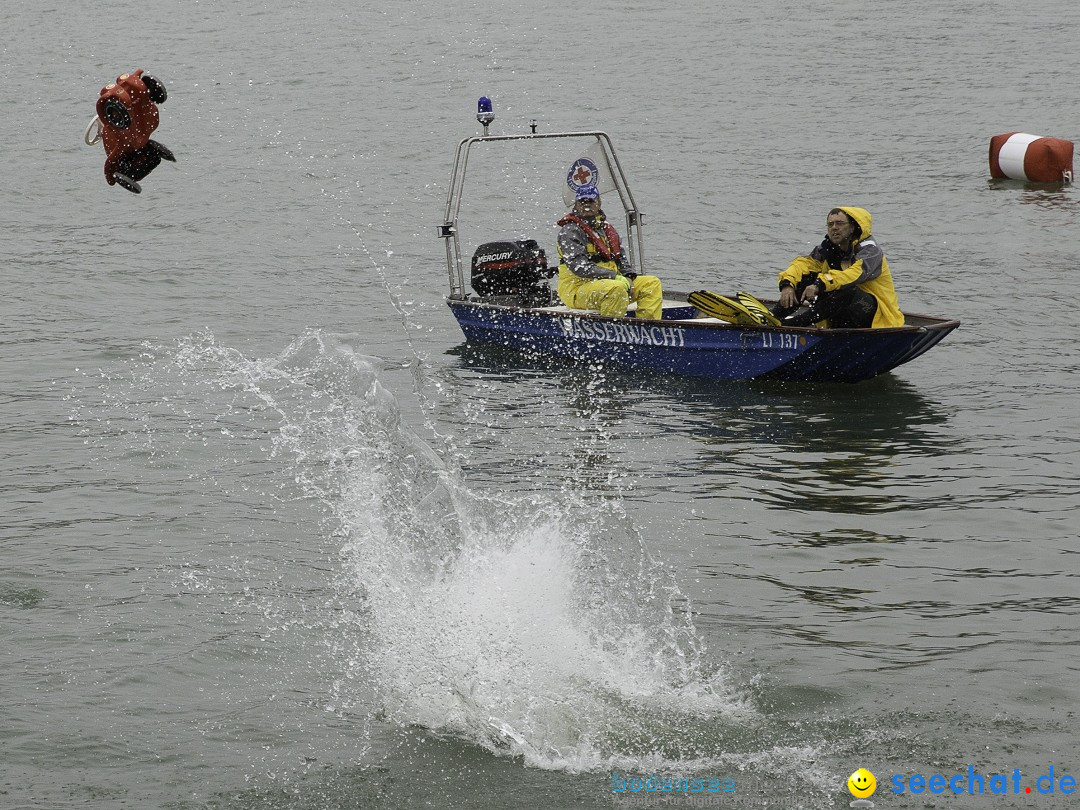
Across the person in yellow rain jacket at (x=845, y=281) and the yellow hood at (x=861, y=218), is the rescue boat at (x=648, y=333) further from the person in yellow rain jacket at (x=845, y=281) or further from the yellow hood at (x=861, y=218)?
the yellow hood at (x=861, y=218)

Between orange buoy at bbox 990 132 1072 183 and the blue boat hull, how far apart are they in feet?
38.0

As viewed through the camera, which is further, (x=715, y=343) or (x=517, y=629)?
(x=715, y=343)

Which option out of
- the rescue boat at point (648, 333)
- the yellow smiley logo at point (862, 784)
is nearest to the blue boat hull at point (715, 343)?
the rescue boat at point (648, 333)

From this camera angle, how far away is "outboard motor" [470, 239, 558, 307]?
15.9m

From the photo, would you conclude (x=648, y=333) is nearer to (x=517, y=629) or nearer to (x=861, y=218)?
(x=861, y=218)

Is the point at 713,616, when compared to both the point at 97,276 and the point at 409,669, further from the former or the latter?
the point at 97,276

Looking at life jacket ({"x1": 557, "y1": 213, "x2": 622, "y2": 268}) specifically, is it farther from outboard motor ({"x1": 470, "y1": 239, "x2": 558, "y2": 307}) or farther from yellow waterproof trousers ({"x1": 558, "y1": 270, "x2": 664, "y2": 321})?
outboard motor ({"x1": 470, "y1": 239, "x2": 558, "y2": 307})

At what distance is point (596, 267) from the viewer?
14.6 m

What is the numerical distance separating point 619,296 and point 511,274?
1.87m

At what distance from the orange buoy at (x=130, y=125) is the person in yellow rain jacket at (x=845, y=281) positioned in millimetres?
6186

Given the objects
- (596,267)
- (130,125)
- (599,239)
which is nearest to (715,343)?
(596,267)

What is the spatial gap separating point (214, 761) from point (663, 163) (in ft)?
68.6

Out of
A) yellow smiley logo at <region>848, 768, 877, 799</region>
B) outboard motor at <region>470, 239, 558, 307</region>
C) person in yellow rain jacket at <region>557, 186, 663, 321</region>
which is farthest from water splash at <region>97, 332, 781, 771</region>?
outboard motor at <region>470, 239, 558, 307</region>

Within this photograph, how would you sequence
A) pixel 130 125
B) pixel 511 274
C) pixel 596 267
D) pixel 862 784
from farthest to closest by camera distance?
pixel 511 274
pixel 596 267
pixel 130 125
pixel 862 784
